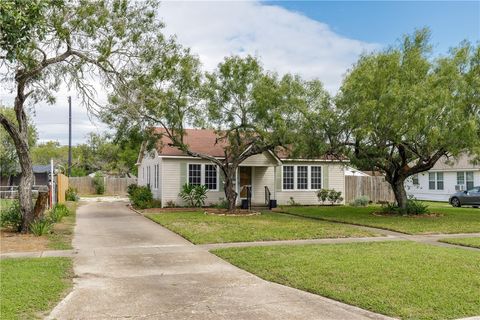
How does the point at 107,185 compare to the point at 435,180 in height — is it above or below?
below

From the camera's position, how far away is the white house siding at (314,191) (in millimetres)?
26734

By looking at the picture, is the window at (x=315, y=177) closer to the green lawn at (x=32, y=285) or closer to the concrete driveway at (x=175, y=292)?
the concrete driveway at (x=175, y=292)

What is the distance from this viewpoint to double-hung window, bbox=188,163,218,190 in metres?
24.8

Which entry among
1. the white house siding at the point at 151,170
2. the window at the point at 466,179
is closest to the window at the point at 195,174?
the white house siding at the point at 151,170

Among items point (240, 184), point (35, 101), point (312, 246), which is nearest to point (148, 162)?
point (240, 184)

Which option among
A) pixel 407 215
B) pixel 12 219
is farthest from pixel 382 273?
pixel 407 215

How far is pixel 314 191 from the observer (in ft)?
90.1

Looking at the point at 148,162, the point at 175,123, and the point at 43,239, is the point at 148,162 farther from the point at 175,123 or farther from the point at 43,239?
the point at 43,239

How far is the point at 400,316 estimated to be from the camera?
19.4 ft

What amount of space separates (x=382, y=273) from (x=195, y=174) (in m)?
17.5

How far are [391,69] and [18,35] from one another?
517 inches

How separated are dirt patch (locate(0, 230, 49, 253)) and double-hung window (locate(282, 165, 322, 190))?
639 inches

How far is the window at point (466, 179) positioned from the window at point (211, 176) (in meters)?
18.8

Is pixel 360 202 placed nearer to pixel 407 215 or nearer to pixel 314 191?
pixel 314 191
